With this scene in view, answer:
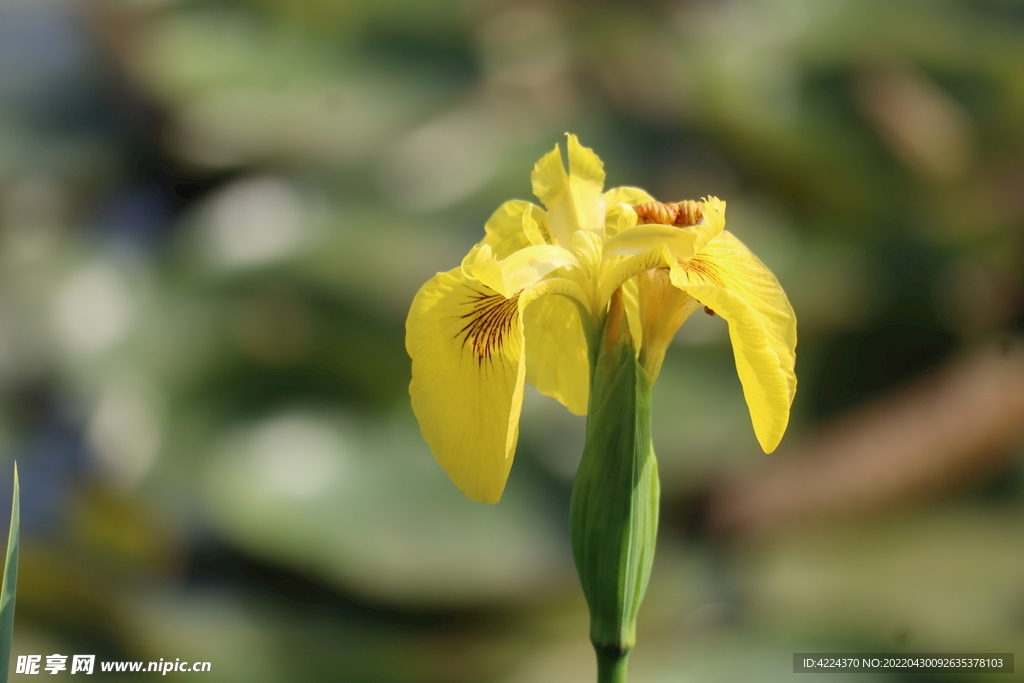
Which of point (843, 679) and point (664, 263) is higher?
point (664, 263)

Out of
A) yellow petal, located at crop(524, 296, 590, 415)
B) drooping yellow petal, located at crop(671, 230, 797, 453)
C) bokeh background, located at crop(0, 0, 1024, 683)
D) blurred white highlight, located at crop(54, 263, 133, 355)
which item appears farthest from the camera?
blurred white highlight, located at crop(54, 263, 133, 355)

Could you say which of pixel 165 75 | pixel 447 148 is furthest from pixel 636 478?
pixel 165 75

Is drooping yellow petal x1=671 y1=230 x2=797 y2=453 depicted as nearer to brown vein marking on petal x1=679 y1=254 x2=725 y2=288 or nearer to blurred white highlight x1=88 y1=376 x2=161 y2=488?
brown vein marking on petal x1=679 y1=254 x2=725 y2=288

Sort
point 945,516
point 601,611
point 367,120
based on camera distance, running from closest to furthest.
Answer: point 601,611 < point 945,516 < point 367,120

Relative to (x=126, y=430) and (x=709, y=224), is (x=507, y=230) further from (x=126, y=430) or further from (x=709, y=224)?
(x=126, y=430)

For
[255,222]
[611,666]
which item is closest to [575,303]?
[611,666]

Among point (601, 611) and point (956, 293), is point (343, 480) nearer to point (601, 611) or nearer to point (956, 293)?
point (601, 611)

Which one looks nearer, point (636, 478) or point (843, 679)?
point (636, 478)

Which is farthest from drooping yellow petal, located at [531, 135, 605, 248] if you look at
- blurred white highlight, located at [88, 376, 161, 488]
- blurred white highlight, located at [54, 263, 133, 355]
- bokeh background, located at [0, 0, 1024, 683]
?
blurred white highlight, located at [54, 263, 133, 355]
